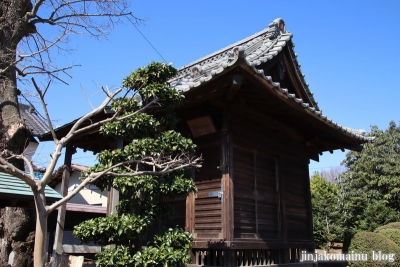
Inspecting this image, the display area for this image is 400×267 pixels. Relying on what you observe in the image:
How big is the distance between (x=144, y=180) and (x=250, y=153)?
3297mm

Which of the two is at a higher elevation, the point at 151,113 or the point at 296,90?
the point at 296,90

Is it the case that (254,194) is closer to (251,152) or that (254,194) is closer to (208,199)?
(251,152)

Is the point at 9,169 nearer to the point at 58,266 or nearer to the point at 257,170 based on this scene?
the point at 58,266

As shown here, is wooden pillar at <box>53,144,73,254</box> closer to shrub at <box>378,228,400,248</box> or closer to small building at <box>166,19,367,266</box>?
small building at <box>166,19,367,266</box>

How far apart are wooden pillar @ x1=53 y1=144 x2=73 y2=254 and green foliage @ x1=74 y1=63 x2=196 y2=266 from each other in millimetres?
2453

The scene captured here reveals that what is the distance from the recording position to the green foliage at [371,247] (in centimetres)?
1001

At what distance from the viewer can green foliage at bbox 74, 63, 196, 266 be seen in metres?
5.09

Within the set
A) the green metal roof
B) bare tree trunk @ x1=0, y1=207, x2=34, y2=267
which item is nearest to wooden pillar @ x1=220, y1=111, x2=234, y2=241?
the green metal roof

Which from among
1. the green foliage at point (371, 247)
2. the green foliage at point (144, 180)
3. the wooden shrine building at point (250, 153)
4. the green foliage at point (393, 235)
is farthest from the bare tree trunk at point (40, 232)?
the green foliage at point (393, 235)

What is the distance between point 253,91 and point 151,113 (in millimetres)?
1962

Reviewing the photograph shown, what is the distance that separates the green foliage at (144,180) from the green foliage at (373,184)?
17.2 metres

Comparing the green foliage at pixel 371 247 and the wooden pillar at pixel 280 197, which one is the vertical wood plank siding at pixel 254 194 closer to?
the wooden pillar at pixel 280 197

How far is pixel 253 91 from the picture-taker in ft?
22.1

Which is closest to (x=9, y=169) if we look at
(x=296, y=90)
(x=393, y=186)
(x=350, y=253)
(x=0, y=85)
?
→ (x=0, y=85)
